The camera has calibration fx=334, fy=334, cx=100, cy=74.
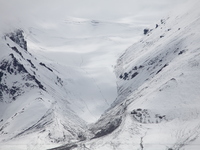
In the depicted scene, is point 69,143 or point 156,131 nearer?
point 156,131

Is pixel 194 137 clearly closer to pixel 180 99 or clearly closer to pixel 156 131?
pixel 156 131

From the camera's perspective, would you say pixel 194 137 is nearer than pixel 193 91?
Yes

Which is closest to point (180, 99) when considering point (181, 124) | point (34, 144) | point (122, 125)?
point (181, 124)

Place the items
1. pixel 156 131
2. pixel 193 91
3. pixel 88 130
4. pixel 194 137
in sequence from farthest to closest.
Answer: pixel 88 130
pixel 193 91
pixel 156 131
pixel 194 137

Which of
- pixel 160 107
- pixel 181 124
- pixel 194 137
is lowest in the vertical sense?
pixel 194 137

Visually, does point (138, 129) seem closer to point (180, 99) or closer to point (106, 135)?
point (106, 135)

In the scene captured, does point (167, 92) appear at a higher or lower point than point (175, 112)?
higher

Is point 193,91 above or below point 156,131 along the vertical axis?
above

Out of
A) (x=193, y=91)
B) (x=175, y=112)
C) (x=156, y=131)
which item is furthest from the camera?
(x=193, y=91)

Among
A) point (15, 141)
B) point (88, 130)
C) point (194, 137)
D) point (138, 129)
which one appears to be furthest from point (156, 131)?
point (15, 141)
